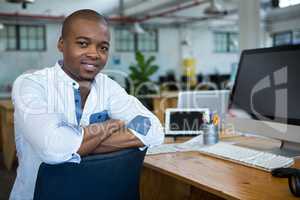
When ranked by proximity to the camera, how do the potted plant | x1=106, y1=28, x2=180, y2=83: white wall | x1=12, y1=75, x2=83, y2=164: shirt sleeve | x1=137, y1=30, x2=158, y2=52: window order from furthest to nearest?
1. x1=106, y1=28, x2=180, y2=83: white wall
2. x1=137, y1=30, x2=158, y2=52: window
3. the potted plant
4. x1=12, y1=75, x2=83, y2=164: shirt sleeve

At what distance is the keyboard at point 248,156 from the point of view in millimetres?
1426

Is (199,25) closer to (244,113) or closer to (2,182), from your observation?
(2,182)

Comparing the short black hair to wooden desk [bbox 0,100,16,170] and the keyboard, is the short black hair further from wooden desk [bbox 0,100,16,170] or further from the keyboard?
wooden desk [bbox 0,100,16,170]

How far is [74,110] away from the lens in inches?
54.0

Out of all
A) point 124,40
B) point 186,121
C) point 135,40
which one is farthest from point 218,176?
point 135,40

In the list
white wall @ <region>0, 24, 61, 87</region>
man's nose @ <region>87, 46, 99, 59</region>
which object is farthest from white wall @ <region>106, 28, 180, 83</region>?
man's nose @ <region>87, 46, 99, 59</region>

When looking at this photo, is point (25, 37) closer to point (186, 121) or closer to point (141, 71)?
point (141, 71)

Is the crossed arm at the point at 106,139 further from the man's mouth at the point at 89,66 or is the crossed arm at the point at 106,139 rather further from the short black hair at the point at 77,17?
the short black hair at the point at 77,17

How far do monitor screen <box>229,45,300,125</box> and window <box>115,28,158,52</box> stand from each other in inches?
391

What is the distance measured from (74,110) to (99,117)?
0.11 meters

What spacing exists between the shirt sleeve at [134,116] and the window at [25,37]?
971 cm

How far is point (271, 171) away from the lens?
52.7 inches

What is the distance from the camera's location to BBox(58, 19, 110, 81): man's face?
1312 mm

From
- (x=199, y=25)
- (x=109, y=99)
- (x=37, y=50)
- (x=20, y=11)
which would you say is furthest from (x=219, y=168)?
(x=199, y=25)
